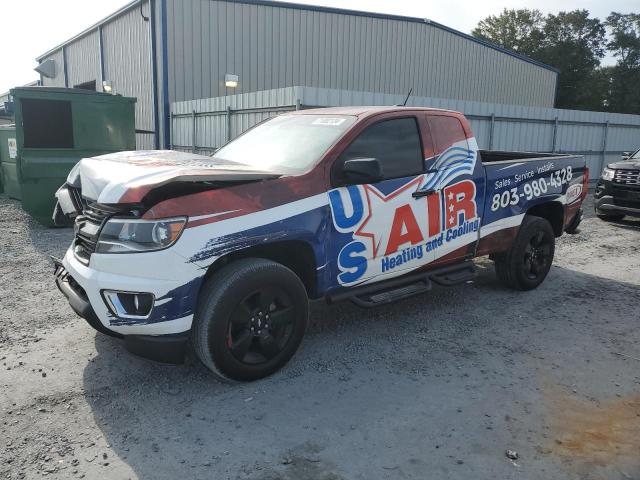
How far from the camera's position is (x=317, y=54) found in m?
17.0

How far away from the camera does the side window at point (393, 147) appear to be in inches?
166

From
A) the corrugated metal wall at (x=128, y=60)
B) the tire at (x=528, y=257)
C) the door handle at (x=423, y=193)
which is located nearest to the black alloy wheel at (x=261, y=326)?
the door handle at (x=423, y=193)

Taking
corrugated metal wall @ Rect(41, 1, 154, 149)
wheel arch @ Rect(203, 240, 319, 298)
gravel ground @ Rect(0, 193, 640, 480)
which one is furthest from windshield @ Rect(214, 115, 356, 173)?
corrugated metal wall @ Rect(41, 1, 154, 149)

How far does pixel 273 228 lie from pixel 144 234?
0.82m

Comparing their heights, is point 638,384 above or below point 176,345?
below

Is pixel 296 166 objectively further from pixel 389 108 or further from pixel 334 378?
pixel 334 378

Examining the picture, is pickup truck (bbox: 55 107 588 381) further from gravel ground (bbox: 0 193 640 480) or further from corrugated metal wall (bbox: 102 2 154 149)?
corrugated metal wall (bbox: 102 2 154 149)

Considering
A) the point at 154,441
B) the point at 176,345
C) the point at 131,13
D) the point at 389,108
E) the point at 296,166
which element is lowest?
the point at 154,441

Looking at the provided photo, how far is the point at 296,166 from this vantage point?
13.1ft

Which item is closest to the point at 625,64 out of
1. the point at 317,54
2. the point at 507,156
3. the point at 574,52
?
the point at 574,52

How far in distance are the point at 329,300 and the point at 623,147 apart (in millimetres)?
17146

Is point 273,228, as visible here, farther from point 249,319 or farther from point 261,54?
point 261,54

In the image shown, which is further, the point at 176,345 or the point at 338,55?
the point at 338,55

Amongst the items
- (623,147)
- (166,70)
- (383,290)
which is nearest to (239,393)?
(383,290)
